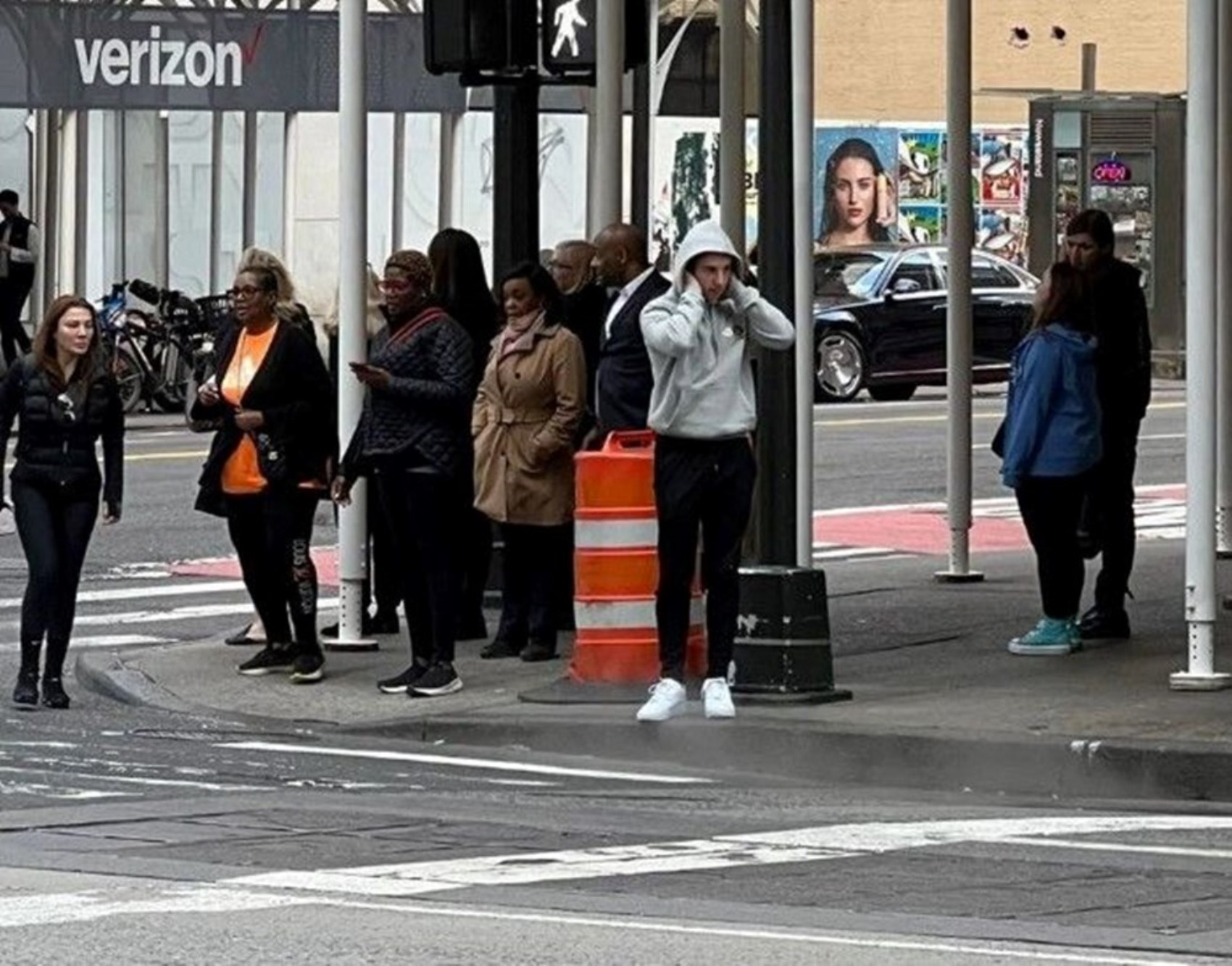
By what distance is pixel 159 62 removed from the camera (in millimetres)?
35312

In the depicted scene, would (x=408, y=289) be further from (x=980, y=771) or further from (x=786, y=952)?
(x=786, y=952)

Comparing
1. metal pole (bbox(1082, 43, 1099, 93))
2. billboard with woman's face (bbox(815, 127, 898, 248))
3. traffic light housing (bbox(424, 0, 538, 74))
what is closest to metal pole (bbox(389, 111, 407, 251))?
metal pole (bbox(1082, 43, 1099, 93))

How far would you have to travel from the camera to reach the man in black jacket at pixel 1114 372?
49.4ft

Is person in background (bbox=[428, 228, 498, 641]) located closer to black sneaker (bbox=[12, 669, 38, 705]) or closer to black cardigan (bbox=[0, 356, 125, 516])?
black cardigan (bbox=[0, 356, 125, 516])

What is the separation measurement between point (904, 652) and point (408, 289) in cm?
282

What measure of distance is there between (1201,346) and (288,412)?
414cm

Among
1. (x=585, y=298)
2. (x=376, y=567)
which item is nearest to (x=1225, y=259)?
(x=585, y=298)

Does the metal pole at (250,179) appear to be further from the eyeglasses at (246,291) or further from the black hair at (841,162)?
the eyeglasses at (246,291)

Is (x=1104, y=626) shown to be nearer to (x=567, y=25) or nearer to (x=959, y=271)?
(x=959, y=271)

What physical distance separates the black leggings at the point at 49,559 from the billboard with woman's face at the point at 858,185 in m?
40.0

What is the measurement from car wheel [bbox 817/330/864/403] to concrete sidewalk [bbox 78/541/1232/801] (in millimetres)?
20232

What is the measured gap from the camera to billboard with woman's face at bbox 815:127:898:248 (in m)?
54.4

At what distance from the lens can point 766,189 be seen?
44.2 ft

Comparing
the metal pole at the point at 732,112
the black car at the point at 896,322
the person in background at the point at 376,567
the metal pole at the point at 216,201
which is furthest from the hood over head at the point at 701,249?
the metal pole at the point at 216,201
